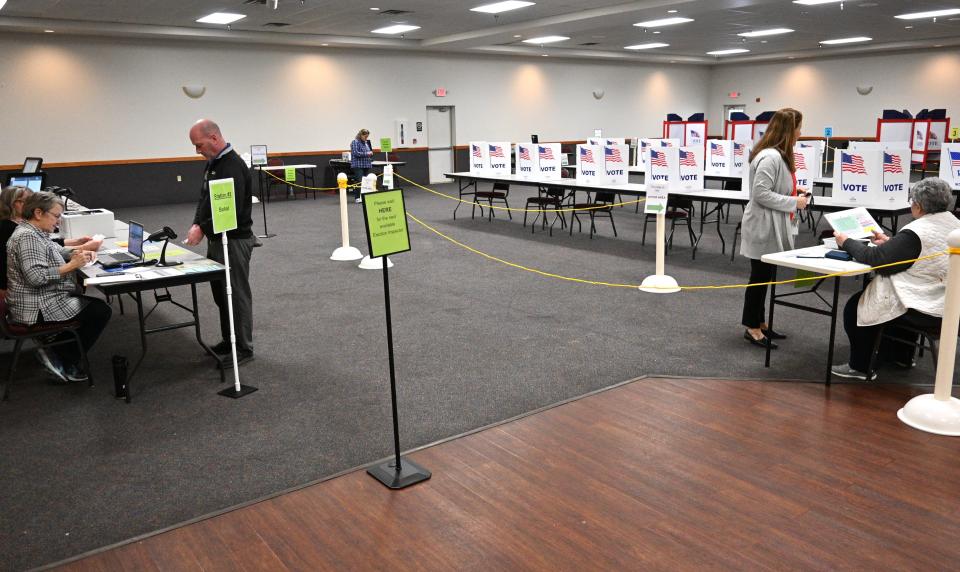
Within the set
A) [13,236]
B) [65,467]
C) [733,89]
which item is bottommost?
[65,467]

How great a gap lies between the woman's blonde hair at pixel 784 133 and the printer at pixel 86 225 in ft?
16.1

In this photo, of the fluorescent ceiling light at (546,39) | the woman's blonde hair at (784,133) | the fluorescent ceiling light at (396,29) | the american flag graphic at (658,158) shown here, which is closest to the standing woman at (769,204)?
the woman's blonde hair at (784,133)

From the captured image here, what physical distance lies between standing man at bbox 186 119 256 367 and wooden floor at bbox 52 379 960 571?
1.94m

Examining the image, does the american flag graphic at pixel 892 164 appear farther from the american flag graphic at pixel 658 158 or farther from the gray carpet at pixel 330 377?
the american flag graphic at pixel 658 158

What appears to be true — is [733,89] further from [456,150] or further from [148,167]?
[148,167]

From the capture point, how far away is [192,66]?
14.4 metres

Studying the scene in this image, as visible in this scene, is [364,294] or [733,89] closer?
[364,294]

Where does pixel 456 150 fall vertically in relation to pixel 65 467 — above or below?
above

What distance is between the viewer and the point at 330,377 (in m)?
4.50

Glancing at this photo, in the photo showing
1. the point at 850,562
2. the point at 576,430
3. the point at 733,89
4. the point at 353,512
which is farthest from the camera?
the point at 733,89

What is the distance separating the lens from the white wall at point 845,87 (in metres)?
19.4

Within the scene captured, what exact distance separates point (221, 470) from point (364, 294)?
A: 11.2 ft

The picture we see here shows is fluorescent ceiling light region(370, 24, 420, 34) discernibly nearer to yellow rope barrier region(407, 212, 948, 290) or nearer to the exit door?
the exit door

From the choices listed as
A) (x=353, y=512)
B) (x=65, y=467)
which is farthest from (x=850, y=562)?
(x=65, y=467)
